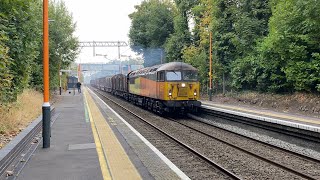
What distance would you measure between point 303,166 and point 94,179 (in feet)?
18.9

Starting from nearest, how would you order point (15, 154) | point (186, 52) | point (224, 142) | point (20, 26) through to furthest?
point (15, 154), point (224, 142), point (20, 26), point (186, 52)

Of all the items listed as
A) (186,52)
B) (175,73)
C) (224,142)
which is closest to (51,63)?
(186,52)

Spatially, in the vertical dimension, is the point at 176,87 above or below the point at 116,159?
above

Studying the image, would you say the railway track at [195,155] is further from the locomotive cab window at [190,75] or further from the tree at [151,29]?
the tree at [151,29]

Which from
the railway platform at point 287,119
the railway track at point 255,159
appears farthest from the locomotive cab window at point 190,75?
the railway track at point 255,159

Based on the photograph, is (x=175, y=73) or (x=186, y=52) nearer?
(x=175, y=73)

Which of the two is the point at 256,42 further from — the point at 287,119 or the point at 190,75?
the point at 287,119

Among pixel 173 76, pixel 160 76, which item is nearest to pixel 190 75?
pixel 173 76

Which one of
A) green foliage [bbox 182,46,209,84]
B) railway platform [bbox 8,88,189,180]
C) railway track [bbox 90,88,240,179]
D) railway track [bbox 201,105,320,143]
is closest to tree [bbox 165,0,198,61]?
green foliage [bbox 182,46,209,84]

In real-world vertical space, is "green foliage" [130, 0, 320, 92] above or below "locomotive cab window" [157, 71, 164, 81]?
above

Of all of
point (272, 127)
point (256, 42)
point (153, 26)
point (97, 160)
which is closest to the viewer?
point (97, 160)

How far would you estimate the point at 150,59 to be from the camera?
2312 inches

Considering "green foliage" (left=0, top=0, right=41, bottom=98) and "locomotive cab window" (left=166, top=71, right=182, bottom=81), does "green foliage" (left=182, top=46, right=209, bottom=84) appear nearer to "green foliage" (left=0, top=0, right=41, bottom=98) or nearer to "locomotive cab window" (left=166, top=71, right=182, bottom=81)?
"locomotive cab window" (left=166, top=71, right=182, bottom=81)

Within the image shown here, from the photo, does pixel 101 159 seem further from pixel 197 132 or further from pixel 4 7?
pixel 197 132
